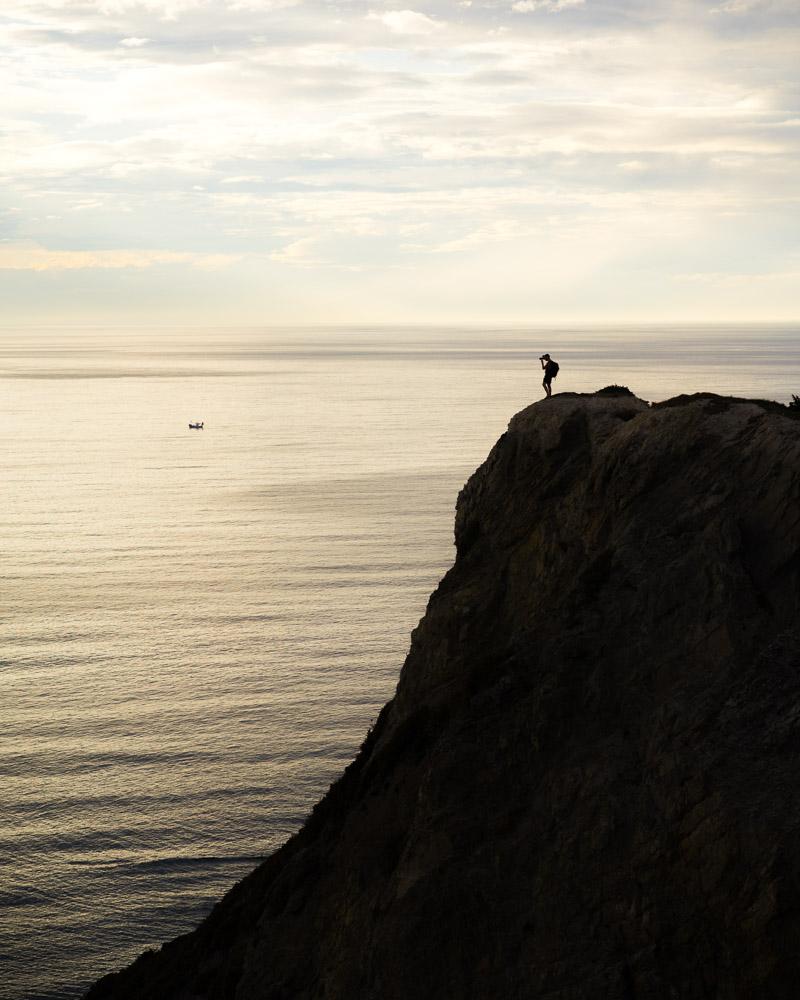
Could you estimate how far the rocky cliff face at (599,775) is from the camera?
17.6 metres

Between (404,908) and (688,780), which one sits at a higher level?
(688,780)

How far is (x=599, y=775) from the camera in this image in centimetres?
1981

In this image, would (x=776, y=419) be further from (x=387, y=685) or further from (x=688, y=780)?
(x=387, y=685)

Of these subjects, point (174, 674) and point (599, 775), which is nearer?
point (599, 775)

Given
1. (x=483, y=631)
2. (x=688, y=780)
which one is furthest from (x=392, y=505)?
(x=688, y=780)

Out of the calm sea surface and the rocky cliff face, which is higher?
the rocky cliff face

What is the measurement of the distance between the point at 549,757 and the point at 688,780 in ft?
9.90

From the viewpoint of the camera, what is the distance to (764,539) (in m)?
20.5

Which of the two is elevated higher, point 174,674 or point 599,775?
point 599,775

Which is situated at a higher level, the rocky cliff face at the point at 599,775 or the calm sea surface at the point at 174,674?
the rocky cliff face at the point at 599,775

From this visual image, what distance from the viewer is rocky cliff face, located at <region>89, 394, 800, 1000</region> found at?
1761cm

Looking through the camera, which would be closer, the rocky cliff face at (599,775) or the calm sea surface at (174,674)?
the rocky cliff face at (599,775)

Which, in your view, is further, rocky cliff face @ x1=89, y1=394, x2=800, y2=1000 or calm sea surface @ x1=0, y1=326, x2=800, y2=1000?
calm sea surface @ x1=0, y1=326, x2=800, y2=1000

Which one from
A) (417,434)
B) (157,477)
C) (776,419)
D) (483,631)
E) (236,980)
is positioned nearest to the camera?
(776,419)
